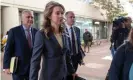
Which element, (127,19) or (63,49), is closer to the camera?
(63,49)

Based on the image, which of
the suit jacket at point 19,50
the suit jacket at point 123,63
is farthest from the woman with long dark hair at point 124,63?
the suit jacket at point 19,50

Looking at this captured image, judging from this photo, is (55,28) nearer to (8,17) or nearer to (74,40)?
(74,40)

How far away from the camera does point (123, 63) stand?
3055mm

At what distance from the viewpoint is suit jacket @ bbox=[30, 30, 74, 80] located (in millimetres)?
3227

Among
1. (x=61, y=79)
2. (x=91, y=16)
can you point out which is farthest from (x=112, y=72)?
(x=91, y=16)

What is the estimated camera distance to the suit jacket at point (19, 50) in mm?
4660

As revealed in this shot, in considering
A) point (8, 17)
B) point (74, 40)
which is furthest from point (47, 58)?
point (8, 17)

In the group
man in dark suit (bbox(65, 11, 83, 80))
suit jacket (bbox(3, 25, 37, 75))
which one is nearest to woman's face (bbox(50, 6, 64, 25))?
suit jacket (bbox(3, 25, 37, 75))

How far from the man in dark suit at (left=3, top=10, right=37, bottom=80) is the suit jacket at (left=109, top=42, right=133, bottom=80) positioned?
1878 mm

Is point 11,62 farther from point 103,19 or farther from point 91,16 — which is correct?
point 103,19

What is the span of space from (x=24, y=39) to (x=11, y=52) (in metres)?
0.27

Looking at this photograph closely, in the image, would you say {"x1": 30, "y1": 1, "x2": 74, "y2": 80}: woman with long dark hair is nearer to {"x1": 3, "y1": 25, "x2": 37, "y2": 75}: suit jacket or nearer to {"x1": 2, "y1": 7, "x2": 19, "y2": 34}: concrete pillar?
{"x1": 3, "y1": 25, "x2": 37, "y2": 75}: suit jacket

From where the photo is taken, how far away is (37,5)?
25812 millimetres

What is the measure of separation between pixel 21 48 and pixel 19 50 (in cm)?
4
